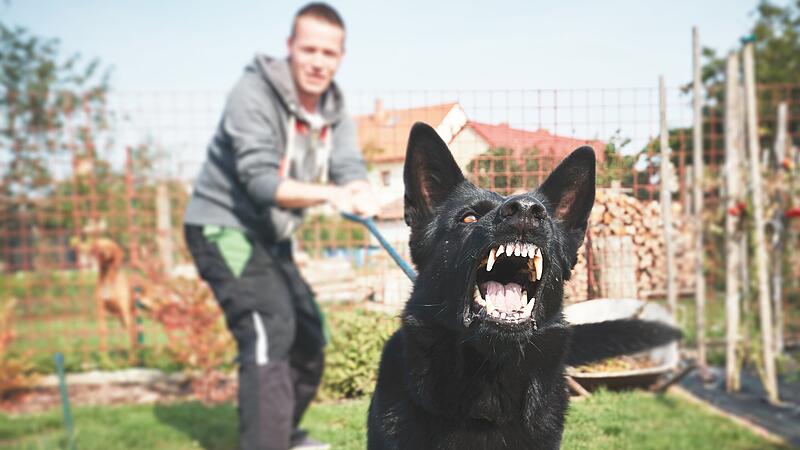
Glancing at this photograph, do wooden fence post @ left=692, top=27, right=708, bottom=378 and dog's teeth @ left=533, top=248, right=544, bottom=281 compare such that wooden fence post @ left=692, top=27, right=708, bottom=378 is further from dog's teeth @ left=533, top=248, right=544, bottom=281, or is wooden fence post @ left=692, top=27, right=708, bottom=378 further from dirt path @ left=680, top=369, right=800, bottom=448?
dog's teeth @ left=533, top=248, right=544, bottom=281

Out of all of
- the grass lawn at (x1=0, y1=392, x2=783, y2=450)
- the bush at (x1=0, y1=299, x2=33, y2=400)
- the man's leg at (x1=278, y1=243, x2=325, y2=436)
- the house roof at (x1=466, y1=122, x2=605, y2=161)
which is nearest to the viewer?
the house roof at (x1=466, y1=122, x2=605, y2=161)

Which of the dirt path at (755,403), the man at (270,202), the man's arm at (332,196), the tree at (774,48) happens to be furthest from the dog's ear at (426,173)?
the tree at (774,48)

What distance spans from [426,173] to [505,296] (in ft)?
1.29

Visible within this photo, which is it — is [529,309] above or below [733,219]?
below

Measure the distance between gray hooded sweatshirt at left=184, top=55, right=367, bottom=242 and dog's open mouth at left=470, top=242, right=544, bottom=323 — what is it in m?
1.79

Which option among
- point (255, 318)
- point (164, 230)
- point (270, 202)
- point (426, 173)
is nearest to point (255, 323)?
point (255, 318)

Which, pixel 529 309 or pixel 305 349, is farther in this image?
pixel 305 349

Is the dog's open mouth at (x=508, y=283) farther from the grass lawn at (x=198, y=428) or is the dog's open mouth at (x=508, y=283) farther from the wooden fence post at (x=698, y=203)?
the wooden fence post at (x=698, y=203)

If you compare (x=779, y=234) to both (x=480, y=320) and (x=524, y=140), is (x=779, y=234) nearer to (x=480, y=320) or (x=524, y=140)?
(x=524, y=140)

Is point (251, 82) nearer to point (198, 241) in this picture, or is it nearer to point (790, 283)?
point (198, 241)

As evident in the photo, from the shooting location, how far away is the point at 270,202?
3.21m

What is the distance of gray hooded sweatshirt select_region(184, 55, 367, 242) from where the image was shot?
3.33 metres

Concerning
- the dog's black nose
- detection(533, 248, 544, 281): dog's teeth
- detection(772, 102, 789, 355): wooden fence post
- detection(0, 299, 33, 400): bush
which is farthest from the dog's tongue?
detection(0, 299, 33, 400): bush

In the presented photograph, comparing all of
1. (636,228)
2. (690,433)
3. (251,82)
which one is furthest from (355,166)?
(690,433)
